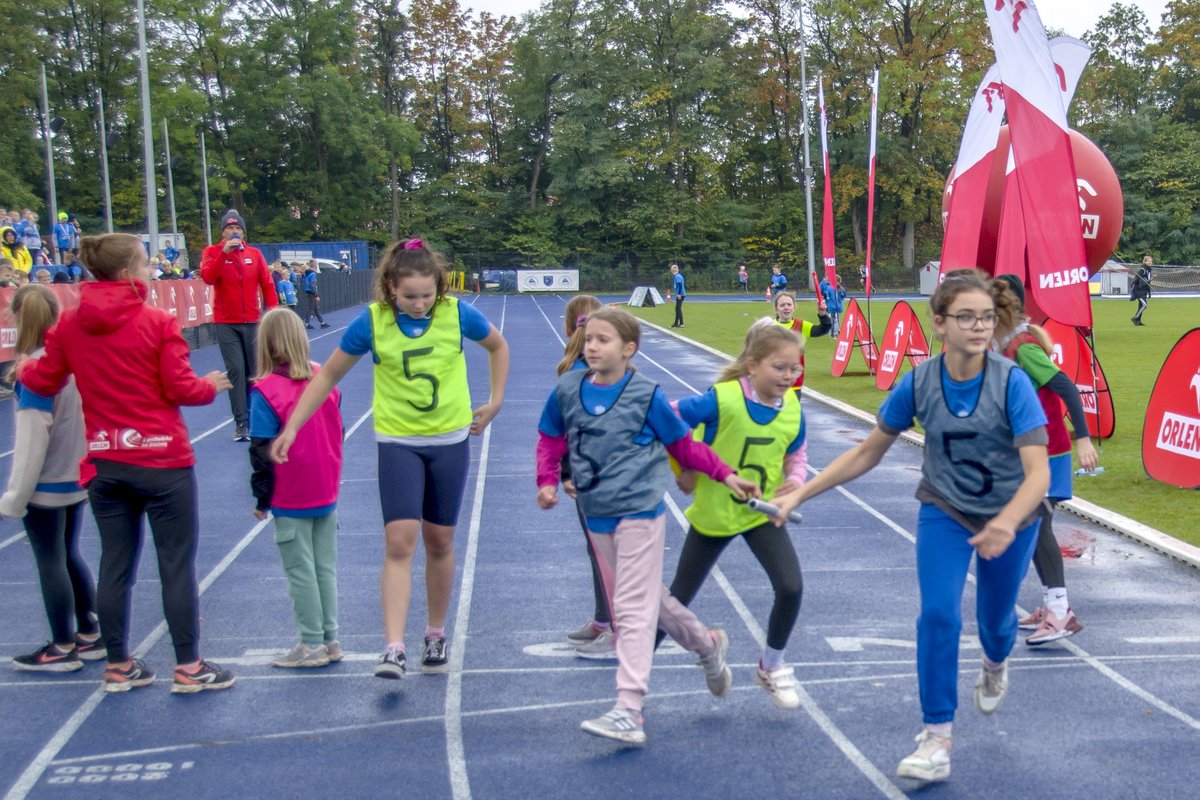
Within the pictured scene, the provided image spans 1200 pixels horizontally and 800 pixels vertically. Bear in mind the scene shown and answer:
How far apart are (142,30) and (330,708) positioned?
22416mm

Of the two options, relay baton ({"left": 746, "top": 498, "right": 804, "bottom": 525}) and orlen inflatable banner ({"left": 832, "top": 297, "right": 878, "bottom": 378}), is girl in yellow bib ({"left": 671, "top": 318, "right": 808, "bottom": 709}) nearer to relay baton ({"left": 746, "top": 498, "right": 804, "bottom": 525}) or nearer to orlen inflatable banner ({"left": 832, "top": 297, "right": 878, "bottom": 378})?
relay baton ({"left": 746, "top": 498, "right": 804, "bottom": 525})

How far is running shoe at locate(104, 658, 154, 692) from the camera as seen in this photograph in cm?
550

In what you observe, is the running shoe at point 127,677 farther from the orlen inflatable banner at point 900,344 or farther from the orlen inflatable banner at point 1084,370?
the orlen inflatable banner at point 900,344

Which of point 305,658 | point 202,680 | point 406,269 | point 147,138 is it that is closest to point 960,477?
point 406,269

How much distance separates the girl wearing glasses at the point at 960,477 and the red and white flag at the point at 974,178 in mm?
9428

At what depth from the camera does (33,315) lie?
5.82 meters

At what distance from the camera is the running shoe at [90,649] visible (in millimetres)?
6016

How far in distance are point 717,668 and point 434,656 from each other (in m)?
1.41

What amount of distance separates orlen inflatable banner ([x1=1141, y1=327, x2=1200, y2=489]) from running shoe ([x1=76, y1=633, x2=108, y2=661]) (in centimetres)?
781

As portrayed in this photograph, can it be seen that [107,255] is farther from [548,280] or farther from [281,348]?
[548,280]

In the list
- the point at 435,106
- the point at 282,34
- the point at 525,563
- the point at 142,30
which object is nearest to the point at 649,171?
the point at 435,106

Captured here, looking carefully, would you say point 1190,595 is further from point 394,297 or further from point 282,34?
point 282,34

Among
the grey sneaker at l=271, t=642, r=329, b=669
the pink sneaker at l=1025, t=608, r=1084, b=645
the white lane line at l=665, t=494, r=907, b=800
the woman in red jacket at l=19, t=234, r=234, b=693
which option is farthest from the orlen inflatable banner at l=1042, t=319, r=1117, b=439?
the woman in red jacket at l=19, t=234, r=234, b=693

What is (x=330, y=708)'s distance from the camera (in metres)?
5.29
